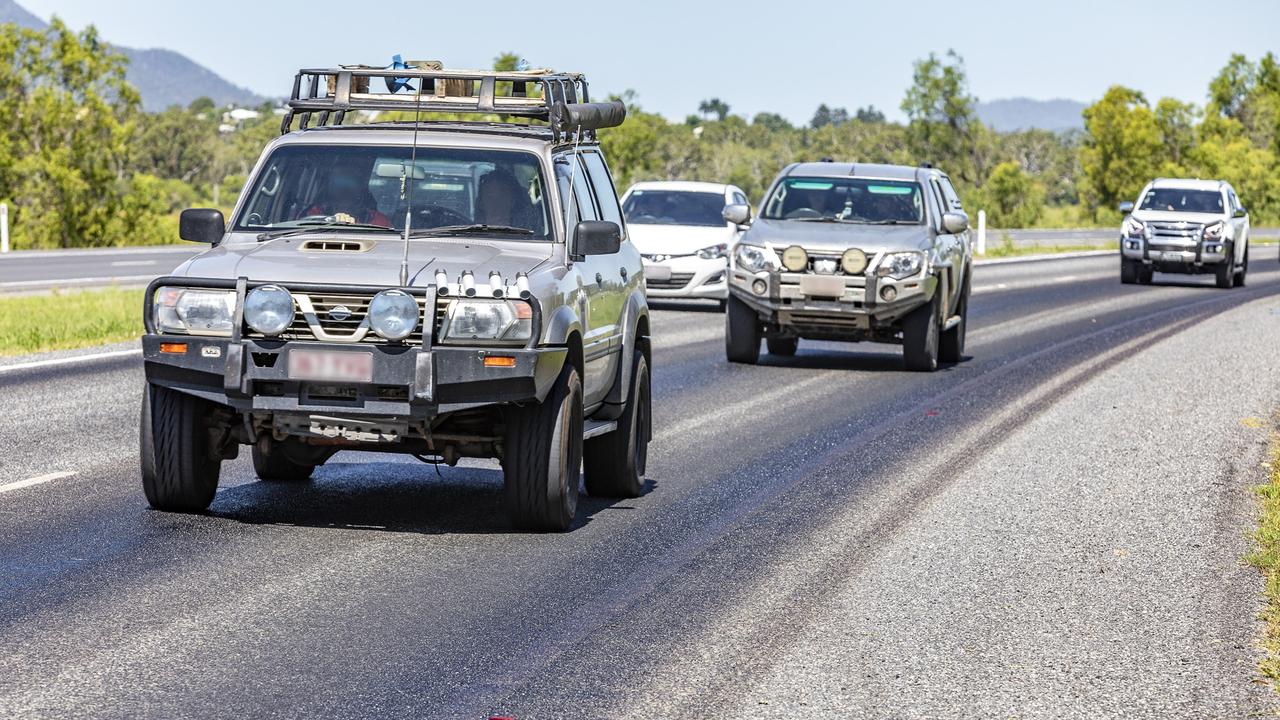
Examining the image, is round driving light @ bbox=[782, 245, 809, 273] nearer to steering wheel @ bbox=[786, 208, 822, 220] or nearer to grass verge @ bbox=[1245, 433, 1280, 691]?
steering wheel @ bbox=[786, 208, 822, 220]

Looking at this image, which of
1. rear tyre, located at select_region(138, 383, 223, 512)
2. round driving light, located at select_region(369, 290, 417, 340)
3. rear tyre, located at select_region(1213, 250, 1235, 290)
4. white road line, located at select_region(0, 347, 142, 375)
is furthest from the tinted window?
rear tyre, located at select_region(1213, 250, 1235, 290)

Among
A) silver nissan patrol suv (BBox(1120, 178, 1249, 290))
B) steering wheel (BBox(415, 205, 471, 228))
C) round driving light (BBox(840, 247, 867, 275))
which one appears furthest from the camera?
silver nissan patrol suv (BBox(1120, 178, 1249, 290))

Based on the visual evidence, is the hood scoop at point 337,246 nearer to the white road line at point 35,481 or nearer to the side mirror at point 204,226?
the side mirror at point 204,226

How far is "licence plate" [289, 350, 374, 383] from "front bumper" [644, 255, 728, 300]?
1670cm

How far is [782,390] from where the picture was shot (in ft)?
51.5

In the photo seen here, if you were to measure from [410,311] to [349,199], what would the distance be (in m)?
1.42

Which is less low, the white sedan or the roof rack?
the roof rack

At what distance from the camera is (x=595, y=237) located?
884 centimetres

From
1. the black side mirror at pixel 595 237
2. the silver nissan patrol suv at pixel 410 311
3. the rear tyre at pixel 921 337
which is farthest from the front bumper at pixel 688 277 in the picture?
the black side mirror at pixel 595 237

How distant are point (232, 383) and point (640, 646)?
2.41 metres

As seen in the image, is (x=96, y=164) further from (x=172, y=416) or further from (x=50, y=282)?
(x=172, y=416)

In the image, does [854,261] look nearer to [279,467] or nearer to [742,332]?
[742,332]

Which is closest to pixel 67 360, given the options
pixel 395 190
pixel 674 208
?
pixel 395 190

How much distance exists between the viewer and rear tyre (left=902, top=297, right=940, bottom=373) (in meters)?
17.3
